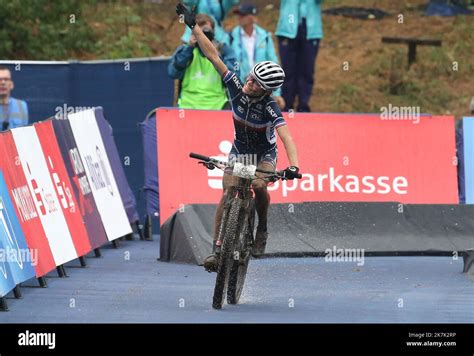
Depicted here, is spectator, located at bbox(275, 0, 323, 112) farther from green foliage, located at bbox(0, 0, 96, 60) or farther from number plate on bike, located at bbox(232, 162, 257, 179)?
number plate on bike, located at bbox(232, 162, 257, 179)

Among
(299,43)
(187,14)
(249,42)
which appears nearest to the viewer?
(187,14)

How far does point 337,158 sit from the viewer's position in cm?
Answer: 1903

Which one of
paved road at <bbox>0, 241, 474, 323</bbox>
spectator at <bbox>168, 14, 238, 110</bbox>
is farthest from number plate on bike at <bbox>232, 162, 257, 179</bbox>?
spectator at <bbox>168, 14, 238, 110</bbox>

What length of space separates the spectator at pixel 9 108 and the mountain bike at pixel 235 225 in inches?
295

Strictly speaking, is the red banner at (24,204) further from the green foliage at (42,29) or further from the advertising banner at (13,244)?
the green foliage at (42,29)

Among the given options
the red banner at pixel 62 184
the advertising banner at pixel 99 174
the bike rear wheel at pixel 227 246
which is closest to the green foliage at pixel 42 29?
the advertising banner at pixel 99 174

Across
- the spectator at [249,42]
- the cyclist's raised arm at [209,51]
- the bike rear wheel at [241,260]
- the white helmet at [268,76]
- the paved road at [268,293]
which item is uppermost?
the cyclist's raised arm at [209,51]

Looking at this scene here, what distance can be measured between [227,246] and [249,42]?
867 cm

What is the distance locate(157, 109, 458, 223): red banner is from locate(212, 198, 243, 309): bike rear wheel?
6007 millimetres

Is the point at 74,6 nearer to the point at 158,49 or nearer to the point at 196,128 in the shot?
the point at 158,49

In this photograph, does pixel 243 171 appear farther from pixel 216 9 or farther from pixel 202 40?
pixel 216 9

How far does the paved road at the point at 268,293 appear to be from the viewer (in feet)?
40.5

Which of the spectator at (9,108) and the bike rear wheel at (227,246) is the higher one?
the spectator at (9,108)

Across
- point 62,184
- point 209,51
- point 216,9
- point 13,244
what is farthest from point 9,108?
point 209,51
